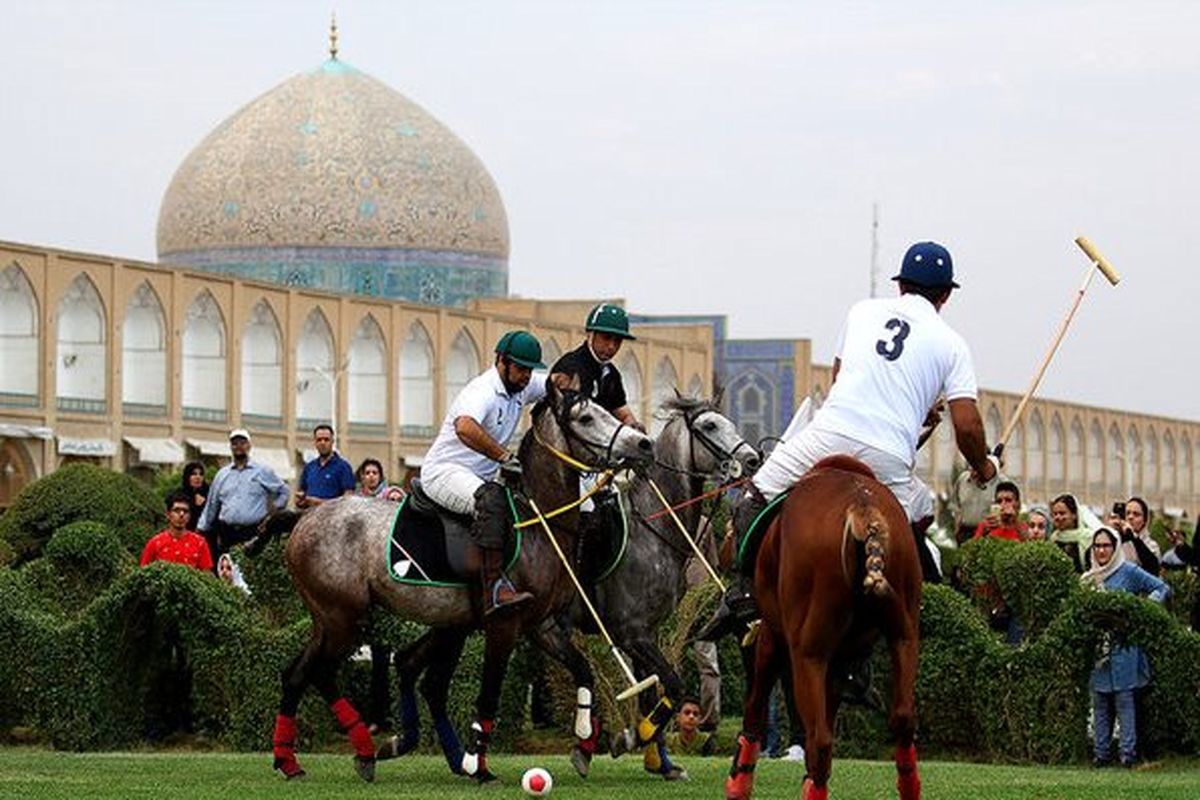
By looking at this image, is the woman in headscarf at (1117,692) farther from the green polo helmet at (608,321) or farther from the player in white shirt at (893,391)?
the player in white shirt at (893,391)

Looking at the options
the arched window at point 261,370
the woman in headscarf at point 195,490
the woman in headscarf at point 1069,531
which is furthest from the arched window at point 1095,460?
the woman in headscarf at point 1069,531

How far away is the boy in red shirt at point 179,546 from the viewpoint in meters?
16.0

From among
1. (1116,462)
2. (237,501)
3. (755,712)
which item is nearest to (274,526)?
(755,712)

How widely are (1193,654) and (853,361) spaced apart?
4995 mm

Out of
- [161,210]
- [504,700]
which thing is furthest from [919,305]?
[161,210]

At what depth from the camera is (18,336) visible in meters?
50.3

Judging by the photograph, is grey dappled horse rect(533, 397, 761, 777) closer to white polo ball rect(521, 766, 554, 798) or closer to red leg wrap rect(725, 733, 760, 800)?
white polo ball rect(521, 766, 554, 798)

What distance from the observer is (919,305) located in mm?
9031

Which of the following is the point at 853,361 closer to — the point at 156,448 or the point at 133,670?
the point at 133,670

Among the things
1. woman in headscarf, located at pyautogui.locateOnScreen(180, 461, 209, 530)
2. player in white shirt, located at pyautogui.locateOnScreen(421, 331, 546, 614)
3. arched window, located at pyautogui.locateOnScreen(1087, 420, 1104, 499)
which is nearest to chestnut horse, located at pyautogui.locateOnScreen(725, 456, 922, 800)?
player in white shirt, located at pyautogui.locateOnScreen(421, 331, 546, 614)

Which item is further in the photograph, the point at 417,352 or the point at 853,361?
the point at 417,352

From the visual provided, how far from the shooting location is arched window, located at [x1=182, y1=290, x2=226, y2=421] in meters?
56.4

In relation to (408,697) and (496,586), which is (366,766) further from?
(496,586)

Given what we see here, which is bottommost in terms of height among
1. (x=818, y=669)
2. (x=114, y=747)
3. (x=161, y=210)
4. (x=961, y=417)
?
(x=114, y=747)
